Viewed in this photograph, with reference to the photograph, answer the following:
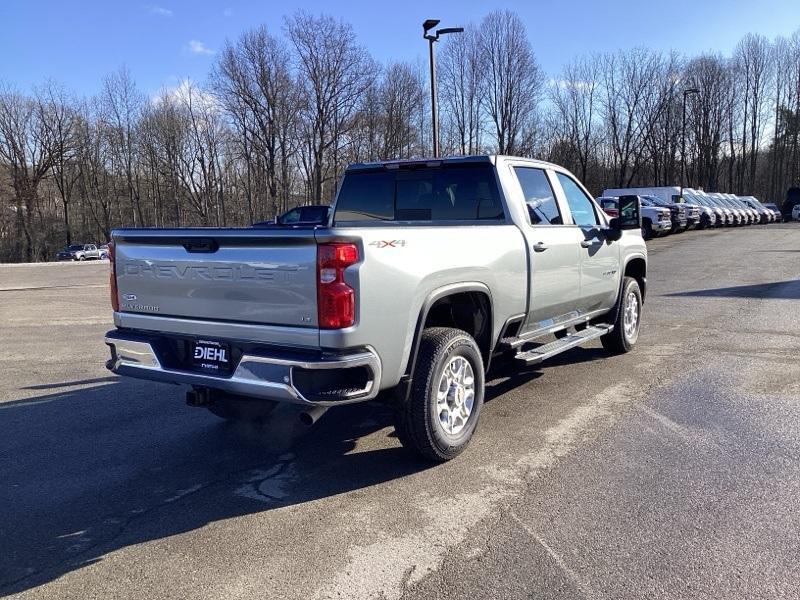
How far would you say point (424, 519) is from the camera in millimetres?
3602

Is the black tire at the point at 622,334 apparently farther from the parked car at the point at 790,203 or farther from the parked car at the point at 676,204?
the parked car at the point at 790,203

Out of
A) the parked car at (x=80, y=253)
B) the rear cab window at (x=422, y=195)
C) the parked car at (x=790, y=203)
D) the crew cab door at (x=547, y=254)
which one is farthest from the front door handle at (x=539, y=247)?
the parked car at (x=790, y=203)

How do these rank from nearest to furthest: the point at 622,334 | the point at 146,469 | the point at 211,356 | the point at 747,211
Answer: the point at 211,356 < the point at 146,469 < the point at 622,334 < the point at 747,211

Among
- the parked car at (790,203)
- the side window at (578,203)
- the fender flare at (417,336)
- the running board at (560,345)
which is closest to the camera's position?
the fender flare at (417,336)

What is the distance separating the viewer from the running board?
520 centimetres

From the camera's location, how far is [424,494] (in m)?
3.92

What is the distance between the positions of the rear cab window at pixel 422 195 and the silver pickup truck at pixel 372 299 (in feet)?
0.04

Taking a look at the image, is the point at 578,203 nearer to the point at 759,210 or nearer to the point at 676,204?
the point at 676,204

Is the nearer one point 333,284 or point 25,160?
point 333,284

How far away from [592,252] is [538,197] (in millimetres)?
982

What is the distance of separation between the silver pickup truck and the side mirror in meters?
1.23

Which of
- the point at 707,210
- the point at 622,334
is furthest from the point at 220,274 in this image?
the point at 707,210

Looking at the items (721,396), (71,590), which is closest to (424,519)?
(71,590)

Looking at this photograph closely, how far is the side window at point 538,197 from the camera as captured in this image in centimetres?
554
